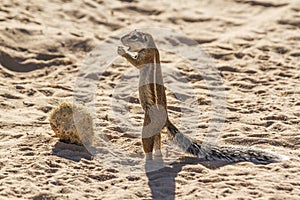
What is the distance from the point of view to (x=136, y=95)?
850cm

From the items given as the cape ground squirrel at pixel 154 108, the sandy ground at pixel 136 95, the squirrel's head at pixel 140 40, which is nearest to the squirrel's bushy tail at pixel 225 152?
the cape ground squirrel at pixel 154 108

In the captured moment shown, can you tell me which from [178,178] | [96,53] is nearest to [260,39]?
[96,53]

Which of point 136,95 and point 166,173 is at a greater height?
point 136,95

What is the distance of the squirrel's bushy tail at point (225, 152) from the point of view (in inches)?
256

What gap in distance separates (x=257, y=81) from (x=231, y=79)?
1.24 ft

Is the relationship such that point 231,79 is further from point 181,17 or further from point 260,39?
point 181,17

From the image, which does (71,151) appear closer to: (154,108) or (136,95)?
(154,108)

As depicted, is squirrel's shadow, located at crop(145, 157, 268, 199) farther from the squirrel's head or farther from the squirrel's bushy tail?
the squirrel's head

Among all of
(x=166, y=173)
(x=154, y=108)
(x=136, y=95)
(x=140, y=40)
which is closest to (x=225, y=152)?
(x=166, y=173)

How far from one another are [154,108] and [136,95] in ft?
6.69

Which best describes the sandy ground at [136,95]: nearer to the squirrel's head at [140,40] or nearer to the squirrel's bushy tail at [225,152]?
the squirrel's bushy tail at [225,152]

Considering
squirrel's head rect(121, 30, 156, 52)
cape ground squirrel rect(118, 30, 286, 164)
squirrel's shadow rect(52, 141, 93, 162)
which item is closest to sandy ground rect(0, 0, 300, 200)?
squirrel's shadow rect(52, 141, 93, 162)

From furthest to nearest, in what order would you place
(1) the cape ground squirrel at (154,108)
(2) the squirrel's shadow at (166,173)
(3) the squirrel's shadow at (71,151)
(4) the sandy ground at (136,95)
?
1. (3) the squirrel's shadow at (71,151)
2. (1) the cape ground squirrel at (154,108)
3. (4) the sandy ground at (136,95)
4. (2) the squirrel's shadow at (166,173)

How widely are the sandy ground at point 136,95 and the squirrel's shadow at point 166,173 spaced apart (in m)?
0.02
